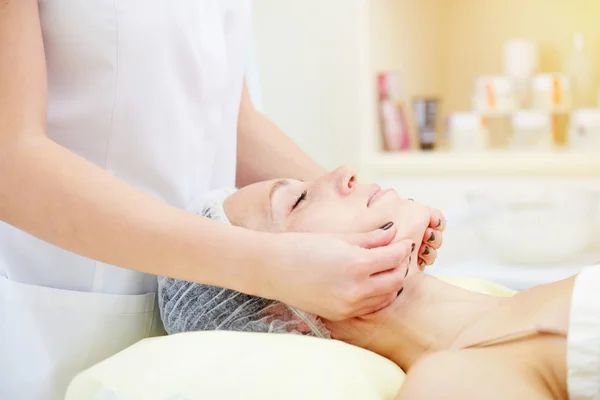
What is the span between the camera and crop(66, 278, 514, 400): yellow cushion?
89 cm

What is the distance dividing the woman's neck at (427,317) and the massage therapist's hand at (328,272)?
0.55 ft

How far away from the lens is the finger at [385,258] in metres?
0.93

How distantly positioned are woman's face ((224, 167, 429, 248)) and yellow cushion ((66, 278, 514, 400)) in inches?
8.1

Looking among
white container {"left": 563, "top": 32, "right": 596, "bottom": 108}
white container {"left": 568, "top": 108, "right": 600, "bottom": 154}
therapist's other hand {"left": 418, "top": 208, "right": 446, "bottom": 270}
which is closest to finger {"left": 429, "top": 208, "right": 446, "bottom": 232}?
therapist's other hand {"left": 418, "top": 208, "right": 446, "bottom": 270}

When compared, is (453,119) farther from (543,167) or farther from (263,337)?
(263,337)

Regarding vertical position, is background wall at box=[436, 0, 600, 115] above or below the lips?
→ above

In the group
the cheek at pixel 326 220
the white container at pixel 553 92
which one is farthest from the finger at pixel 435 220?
the white container at pixel 553 92

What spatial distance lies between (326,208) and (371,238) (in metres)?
0.19

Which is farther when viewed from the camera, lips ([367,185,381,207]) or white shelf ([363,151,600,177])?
white shelf ([363,151,600,177])

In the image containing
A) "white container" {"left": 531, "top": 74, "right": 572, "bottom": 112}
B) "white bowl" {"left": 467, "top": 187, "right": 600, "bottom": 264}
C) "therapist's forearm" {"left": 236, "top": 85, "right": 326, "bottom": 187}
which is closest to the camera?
"therapist's forearm" {"left": 236, "top": 85, "right": 326, "bottom": 187}

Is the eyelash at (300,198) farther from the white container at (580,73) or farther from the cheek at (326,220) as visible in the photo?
Answer: the white container at (580,73)

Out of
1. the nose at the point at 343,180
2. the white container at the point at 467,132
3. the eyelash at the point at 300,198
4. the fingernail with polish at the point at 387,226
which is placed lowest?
the white container at the point at 467,132

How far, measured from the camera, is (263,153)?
4.88 ft

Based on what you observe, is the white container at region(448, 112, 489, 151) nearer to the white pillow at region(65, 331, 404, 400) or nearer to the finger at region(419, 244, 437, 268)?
the finger at region(419, 244, 437, 268)
